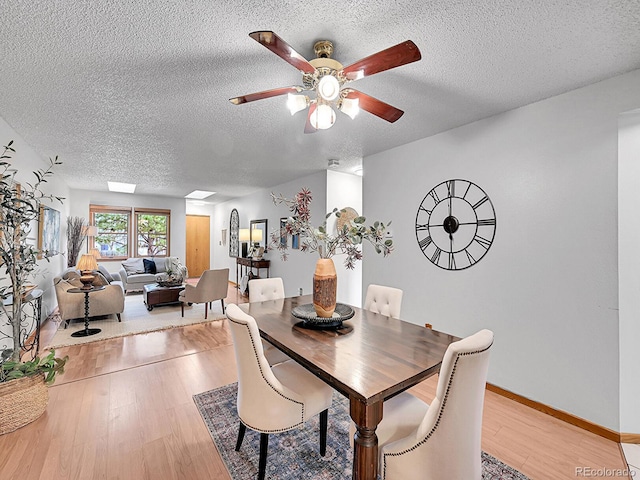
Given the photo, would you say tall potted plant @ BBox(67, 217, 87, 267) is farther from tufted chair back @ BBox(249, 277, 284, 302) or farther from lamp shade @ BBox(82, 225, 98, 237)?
tufted chair back @ BBox(249, 277, 284, 302)

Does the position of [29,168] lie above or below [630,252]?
above

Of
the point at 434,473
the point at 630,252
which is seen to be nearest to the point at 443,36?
the point at 630,252

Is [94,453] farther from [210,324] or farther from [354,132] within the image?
[354,132]

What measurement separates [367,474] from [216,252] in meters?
8.82

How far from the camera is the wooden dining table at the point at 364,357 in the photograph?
3.69ft

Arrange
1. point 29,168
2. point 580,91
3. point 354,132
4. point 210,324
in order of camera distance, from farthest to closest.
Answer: point 210,324 < point 29,168 < point 354,132 < point 580,91

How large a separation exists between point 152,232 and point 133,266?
137 centimetres

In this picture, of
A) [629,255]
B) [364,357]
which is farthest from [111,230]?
[629,255]

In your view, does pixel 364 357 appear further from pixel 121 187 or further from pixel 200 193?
pixel 121 187

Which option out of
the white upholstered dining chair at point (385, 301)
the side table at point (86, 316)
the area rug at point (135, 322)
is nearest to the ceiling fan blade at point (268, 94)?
the white upholstered dining chair at point (385, 301)

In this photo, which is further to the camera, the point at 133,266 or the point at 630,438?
the point at 133,266

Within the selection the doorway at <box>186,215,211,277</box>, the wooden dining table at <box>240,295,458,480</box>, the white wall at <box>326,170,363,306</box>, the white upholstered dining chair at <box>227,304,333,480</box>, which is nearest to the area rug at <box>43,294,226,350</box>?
the white wall at <box>326,170,363,306</box>

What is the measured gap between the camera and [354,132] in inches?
117

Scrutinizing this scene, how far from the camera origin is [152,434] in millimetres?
1945
